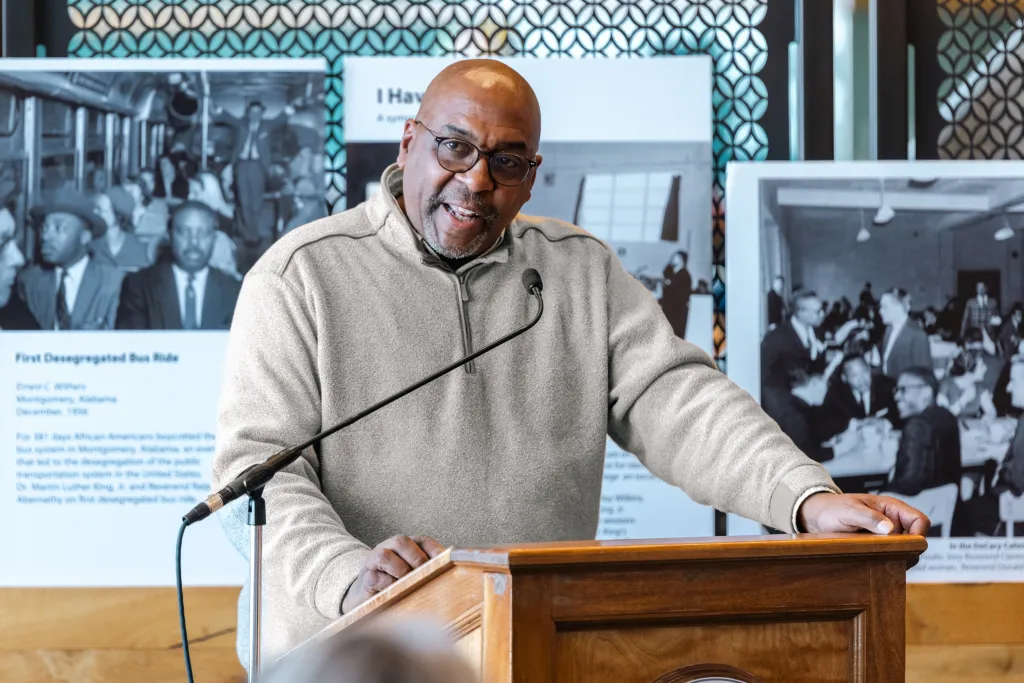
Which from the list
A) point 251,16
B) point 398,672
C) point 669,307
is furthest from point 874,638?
point 251,16

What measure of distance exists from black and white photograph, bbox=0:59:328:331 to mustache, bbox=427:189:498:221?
2.95 feet

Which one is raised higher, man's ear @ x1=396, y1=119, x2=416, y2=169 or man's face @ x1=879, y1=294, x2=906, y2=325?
man's ear @ x1=396, y1=119, x2=416, y2=169

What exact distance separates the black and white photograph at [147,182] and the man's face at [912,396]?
159 cm

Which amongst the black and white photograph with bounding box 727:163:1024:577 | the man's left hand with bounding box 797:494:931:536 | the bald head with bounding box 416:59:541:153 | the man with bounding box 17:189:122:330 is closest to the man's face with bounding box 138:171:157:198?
the man with bounding box 17:189:122:330

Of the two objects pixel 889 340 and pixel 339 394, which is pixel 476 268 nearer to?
pixel 339 394

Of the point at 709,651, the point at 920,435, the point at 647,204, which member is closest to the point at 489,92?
the point at 647,204

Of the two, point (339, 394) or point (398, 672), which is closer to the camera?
point (398, 672)

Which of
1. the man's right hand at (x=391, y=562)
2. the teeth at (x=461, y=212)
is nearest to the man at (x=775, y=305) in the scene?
the teeth at (x=461, y=212)

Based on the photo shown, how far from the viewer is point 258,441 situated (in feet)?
6.43

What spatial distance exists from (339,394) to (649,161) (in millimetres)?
1274

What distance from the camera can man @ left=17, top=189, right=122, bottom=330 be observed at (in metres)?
2.99

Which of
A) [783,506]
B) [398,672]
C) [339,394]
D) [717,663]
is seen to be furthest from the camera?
[339,394]

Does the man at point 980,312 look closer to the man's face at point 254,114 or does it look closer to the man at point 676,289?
the man at point 676,289

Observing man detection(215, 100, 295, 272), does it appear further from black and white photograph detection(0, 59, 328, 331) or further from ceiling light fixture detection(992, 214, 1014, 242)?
ceiling light fixture detection(992, 214, 1014, 242)
